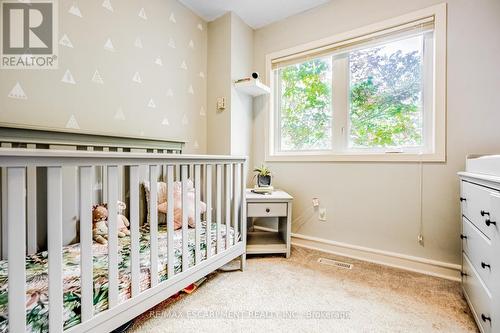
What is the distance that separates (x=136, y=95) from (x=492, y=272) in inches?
89.5

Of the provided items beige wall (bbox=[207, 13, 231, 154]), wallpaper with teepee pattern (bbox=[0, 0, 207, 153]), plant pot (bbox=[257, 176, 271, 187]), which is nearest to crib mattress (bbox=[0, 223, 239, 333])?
wallpaper with teepee pattern (bbox=[0, 0, 207, 153])

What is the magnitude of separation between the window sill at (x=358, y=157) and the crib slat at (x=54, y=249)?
190 centimetres

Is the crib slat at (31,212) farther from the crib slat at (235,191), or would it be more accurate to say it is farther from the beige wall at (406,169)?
the beige wall at (406,169)

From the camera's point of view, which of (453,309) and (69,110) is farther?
(69,110)

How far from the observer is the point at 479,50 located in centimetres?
Result: 154

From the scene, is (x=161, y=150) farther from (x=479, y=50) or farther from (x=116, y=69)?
(x=479, y=50)

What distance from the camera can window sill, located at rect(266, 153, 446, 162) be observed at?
170 cm

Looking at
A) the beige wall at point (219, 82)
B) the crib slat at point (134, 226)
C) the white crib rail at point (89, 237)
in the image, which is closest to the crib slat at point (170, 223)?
the white crib rail at point (89, 237)

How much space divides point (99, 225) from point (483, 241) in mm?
1991

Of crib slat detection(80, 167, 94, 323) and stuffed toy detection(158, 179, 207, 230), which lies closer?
crib slat detection(80, 167, 94, 323)

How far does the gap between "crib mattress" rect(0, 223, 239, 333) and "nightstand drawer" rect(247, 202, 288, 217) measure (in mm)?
614

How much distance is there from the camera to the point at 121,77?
169 cm

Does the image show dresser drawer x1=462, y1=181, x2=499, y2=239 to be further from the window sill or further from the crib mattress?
the crib mattress

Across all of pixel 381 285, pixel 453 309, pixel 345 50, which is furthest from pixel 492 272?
pixel 345 50
